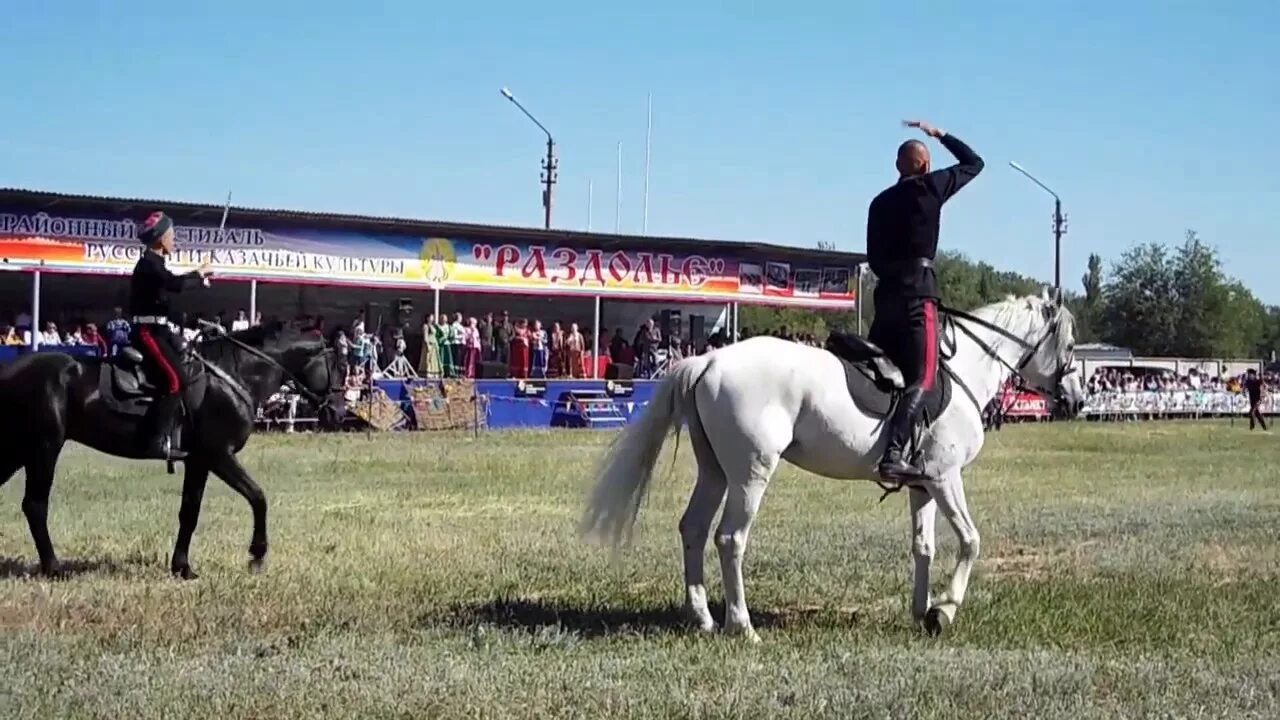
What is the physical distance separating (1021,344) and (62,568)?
24.9 ft

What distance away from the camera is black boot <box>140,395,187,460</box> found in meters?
11.3

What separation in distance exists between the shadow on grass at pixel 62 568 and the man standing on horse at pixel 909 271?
629 centimetres

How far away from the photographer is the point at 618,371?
1454 inches

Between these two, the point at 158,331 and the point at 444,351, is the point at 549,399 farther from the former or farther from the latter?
the point at 158,331

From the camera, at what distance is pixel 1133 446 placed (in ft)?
103

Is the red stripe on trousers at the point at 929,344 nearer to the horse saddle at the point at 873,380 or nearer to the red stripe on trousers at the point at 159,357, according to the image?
the horse saddle at the point at 873,380

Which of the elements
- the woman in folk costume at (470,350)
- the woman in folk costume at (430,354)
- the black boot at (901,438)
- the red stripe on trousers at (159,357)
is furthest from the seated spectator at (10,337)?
the black boot at (901,438)

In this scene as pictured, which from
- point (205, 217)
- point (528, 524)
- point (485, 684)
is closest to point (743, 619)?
point (485, 684)

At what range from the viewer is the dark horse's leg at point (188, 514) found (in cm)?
1117

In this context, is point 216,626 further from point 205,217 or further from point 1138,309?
point 1138,309

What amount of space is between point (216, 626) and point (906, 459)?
4.44 m

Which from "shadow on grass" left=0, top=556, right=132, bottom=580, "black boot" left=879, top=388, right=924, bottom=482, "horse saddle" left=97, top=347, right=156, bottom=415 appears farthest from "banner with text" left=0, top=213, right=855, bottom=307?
"black boot" left=879, top=388, right=924, bottom=482

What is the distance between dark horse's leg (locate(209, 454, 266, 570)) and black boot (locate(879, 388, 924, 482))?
5160 mm

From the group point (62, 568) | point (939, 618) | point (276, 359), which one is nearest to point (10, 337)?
point (276, 359)
